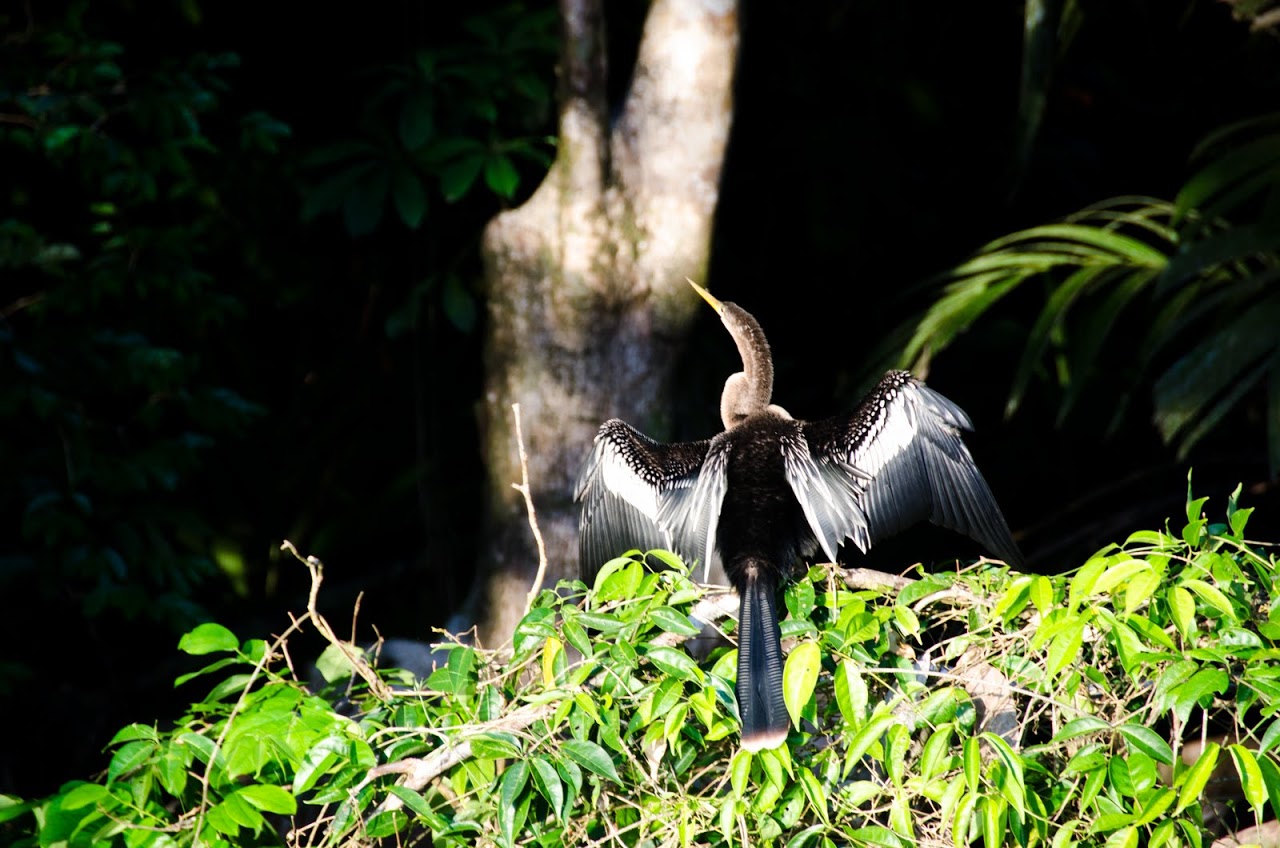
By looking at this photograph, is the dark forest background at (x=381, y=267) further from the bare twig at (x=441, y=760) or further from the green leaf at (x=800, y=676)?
the green leaf at (x=800, y=676)

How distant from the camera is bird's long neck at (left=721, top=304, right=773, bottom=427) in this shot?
3221mm

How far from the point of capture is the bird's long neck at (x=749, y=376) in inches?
127

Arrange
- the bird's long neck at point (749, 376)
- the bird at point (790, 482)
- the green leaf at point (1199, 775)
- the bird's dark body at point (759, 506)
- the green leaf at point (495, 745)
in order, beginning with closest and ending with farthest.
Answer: the green leaf at point (1199, 775) → the green leaf at point (495, 745) → the bird's dark body at point (759, 506) → the bird at point (790, 482) → the bird's long neck at point (749, 376)

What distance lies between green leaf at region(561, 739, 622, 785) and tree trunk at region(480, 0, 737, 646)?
200 centimetres

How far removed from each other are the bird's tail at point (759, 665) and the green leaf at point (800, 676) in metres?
0.09

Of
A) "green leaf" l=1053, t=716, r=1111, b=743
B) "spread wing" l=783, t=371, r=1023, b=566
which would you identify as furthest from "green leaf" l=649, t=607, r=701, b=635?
"spread wing" l=783, t=371, r=1023, b=566

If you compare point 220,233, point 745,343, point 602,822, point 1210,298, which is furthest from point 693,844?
point 220,233

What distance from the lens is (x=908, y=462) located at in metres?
2.93

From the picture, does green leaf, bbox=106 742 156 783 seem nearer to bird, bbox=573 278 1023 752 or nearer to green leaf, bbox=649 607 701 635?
green leaf, bbox=649 607 701 635

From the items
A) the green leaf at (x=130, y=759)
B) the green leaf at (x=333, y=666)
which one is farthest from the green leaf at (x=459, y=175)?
the green leaf at (x=130, y=759)

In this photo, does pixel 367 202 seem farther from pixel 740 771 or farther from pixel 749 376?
pixel 740 771

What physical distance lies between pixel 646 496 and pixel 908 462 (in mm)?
629

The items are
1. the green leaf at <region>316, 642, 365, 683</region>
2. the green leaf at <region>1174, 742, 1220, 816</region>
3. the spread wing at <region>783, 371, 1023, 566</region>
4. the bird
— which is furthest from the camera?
the spread wing at <region>783, 371, 1023, 566</region>

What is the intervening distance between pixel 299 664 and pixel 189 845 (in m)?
4.15
